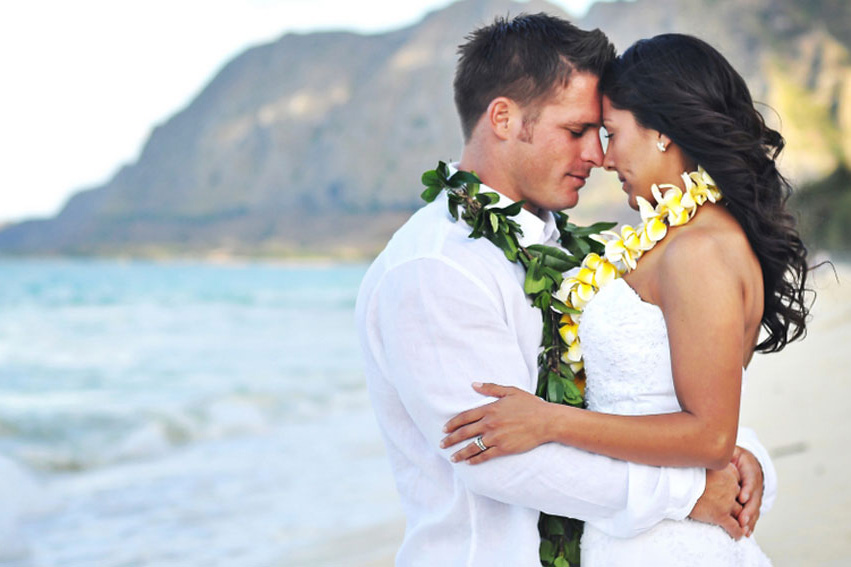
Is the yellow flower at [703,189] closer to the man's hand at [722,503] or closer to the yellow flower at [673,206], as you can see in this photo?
the yellow flower at [673,206]

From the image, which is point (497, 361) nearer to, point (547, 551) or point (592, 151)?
point (547, 551)

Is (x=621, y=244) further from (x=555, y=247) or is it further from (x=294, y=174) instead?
(x=294, y=174)

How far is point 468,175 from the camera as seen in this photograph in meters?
2.83

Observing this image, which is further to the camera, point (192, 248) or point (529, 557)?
point (192, 248)

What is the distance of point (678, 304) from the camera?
251 centimetres

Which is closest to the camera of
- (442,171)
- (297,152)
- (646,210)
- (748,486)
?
(748,486)

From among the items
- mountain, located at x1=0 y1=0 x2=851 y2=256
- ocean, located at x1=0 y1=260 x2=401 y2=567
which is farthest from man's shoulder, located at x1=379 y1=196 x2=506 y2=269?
mountain, located at x1=0 y1=0 x2=851 y2=256

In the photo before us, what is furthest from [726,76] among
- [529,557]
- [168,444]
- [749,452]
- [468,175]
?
[168,444]

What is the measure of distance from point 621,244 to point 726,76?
1.79 feet

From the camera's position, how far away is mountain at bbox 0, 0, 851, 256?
116m

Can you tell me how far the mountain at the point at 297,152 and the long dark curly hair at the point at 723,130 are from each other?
→ 7505cm

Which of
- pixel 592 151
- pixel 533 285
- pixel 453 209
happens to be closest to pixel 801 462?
pixel 592 151

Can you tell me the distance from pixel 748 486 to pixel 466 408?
2.77 feet

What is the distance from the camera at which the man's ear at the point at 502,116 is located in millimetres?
2869
